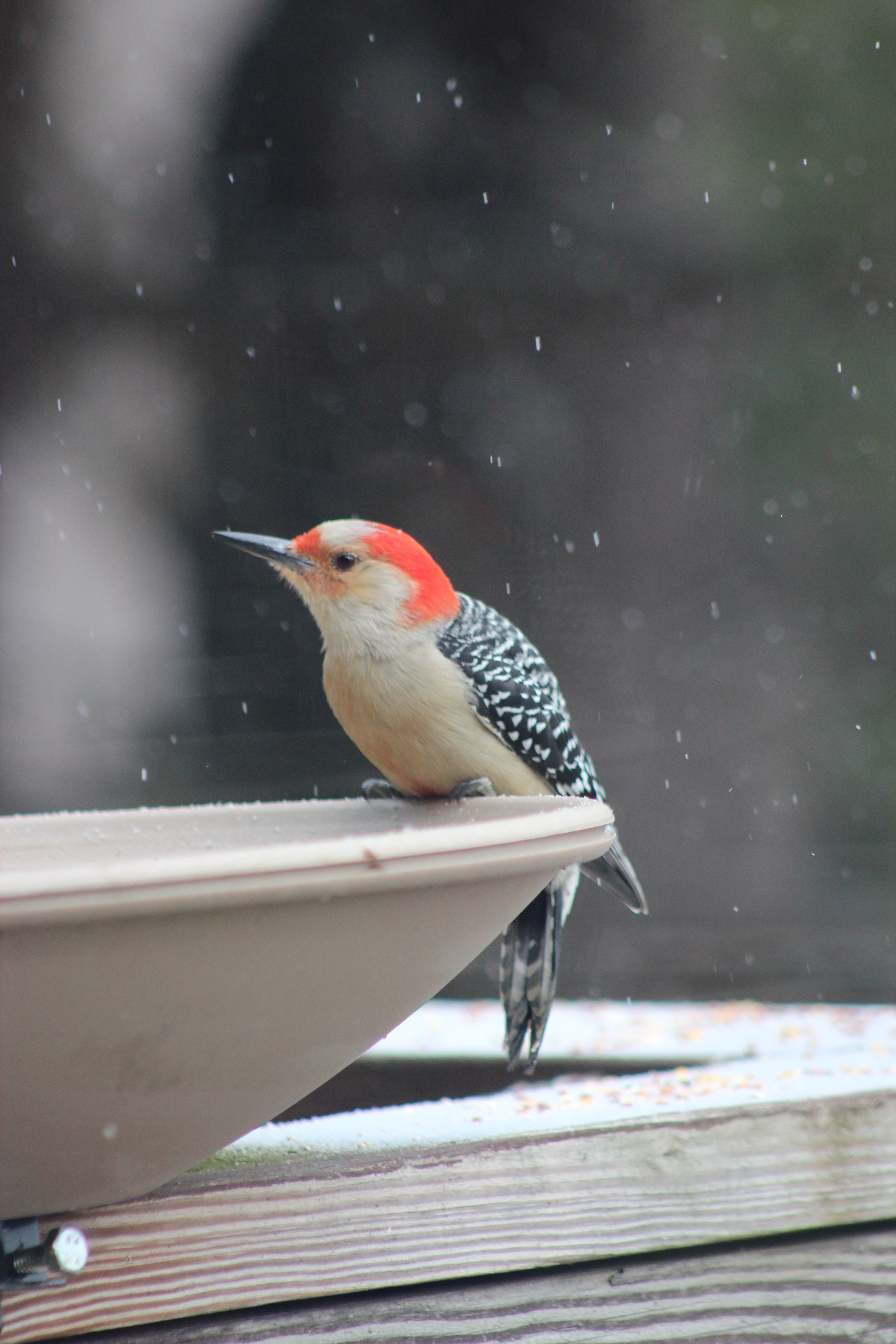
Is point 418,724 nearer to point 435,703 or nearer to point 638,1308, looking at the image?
point 435,703

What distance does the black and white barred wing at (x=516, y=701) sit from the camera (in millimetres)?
1480

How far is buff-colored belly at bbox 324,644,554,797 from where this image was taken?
142 cm

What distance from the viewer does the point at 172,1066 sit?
626mm

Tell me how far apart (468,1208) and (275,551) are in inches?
31.9

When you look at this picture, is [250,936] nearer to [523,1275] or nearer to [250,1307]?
[250,1307]

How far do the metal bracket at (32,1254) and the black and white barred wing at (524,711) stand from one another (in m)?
0.76


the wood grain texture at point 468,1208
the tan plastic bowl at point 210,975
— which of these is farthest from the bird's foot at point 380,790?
the tan plastic bowl at point 210,975

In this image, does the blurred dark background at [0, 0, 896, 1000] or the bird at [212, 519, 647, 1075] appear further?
the blurred dark background at [0, 0, 896, 1000]

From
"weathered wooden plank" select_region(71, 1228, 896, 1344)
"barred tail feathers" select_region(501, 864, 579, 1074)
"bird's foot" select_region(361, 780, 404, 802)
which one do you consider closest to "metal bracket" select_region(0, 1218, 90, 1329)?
"weathered wooden plank" select_region(71, 1228, 896, 1344)

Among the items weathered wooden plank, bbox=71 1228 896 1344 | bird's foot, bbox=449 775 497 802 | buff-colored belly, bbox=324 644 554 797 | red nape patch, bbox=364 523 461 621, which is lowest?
weathered wooden plank, bbox=71 1228 896 1344

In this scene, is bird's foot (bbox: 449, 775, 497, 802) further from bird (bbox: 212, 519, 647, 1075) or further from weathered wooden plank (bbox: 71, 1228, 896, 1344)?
weathered wooden plank (bbox: 71, 1228, 896, 1344)

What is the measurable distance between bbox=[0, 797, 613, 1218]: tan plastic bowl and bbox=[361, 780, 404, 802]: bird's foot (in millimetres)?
755

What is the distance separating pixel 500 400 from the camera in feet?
8.35

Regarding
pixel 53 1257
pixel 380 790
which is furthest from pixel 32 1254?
pixel 380 790
